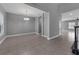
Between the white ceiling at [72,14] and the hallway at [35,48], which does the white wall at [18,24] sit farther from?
the white ceiling at [72,14]

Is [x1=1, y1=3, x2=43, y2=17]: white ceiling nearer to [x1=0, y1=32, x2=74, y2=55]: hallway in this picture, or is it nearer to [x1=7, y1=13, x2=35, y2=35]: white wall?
[x1=7, y1=13, x2=35, y2=35]: white wall

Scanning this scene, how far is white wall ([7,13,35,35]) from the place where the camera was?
6668 millimetres

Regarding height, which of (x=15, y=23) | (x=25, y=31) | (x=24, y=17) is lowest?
(x=25, y=31)

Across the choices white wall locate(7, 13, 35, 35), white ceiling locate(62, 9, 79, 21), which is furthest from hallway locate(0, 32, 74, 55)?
white ceiling locate(62, 9, 79, 21)

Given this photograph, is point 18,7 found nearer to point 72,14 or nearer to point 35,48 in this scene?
point 35,48

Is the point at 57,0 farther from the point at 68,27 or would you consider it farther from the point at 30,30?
the point at 68,27

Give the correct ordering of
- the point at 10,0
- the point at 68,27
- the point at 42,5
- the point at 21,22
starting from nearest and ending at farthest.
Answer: the point at 10,0 < the point at 42,5 < the point at 21,22 < the point at 68,27

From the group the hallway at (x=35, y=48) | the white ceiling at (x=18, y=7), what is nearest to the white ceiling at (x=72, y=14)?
the white ceiling at (x=18, y=7)

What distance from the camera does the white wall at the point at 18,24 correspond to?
6.67m

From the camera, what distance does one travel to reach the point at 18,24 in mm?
7480

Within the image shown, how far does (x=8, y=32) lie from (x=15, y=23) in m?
1.14

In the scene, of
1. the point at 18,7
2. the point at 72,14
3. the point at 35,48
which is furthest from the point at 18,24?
the point at 72,14

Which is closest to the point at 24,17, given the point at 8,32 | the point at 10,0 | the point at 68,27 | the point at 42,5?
the point at 8,32

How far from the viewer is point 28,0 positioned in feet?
4.97
